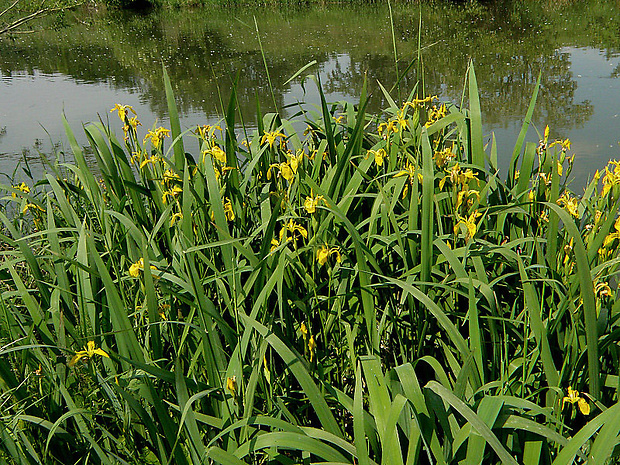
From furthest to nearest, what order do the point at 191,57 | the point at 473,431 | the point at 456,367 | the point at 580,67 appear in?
1. the point at 191,57
2. the point at 580,67
3. the point at 456,367
4. the point at 473,431

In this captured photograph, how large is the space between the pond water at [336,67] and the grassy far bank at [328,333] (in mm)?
443

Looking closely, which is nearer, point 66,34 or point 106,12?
point 66,34

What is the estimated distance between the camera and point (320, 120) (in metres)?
2.25

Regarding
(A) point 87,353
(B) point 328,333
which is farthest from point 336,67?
(A) point 87,353

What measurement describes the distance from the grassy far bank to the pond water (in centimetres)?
44

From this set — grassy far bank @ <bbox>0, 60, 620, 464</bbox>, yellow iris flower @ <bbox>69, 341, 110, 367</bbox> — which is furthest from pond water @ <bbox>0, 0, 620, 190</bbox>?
yellow iris flower @ <bbox>69, 341, 110, 367</bbox>

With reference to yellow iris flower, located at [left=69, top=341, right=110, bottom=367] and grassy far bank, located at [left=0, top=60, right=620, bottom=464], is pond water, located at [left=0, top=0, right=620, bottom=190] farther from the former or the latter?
yellow iris flower, located at [left=69, top=341, right=110, bottom=367]

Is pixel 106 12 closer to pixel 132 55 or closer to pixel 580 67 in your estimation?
pixel 132 55

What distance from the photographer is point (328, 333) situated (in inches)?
54.4

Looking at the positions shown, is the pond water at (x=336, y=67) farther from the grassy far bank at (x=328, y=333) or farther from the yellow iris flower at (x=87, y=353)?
the yellow iris flower at (x=87, y=353)

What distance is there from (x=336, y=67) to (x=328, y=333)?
7201 millimetres

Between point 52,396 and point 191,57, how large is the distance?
10.2 m

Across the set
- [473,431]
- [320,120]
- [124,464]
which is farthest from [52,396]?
[320,120]

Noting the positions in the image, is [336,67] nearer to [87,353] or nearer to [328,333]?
[328,333]
